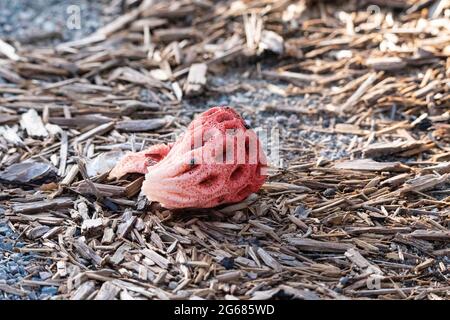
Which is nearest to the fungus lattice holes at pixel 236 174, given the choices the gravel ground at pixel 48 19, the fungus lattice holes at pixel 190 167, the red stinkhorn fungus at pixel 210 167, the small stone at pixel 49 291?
the red stinkhorn fungus at pixel 210 167

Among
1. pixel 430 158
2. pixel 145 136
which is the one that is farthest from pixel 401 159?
pixel 145 136

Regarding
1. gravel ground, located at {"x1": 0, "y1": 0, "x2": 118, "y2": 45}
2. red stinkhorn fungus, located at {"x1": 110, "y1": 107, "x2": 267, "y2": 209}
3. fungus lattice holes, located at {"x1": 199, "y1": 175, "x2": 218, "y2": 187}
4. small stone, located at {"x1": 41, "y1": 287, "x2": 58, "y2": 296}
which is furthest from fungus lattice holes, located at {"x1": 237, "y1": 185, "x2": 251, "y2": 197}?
gravel ground, located at {"x1": 0, "y1": 0, "x2": 118, "y2": 45}

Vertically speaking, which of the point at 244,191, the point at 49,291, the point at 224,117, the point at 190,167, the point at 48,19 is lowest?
the point at 49,291

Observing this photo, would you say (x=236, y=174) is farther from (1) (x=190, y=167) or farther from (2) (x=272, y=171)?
(2) (x=272, y=171)

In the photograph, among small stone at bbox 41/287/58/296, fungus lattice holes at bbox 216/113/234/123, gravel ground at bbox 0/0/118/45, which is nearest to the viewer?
small stone at bbox 41/287/58/296

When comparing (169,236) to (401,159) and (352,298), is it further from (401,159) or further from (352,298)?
(401,159)

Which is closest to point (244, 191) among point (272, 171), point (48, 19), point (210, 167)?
point (210, 167)

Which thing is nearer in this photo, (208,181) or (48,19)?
(208,181)

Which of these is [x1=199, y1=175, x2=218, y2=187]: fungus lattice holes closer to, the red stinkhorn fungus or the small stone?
the red stinkhorn fungus
